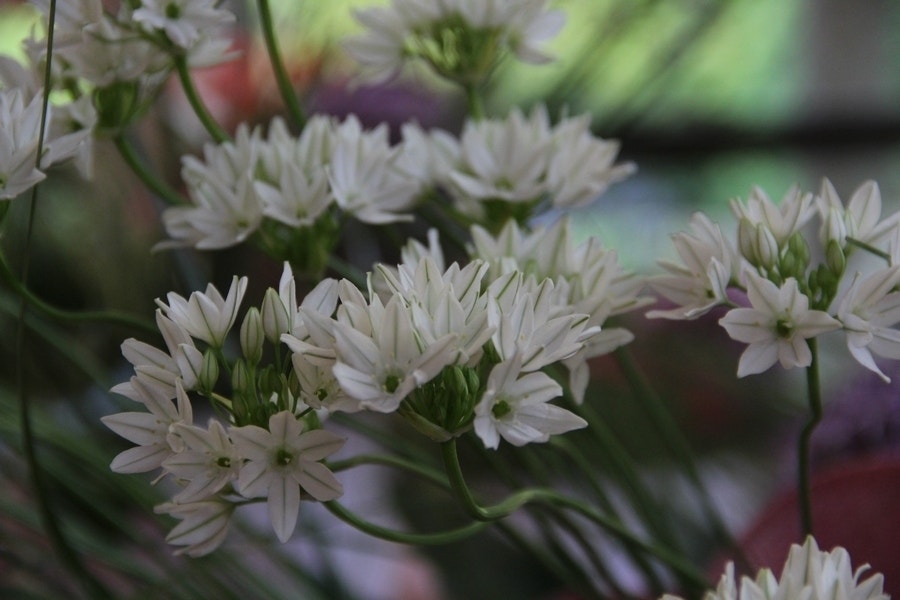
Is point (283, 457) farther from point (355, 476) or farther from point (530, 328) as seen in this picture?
point (355, 476)

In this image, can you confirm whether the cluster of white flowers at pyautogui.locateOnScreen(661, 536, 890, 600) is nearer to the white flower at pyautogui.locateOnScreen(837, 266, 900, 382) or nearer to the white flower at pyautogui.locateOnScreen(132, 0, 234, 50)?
the white flower at pyautogui.locateOnScreen(837, 266, 900, 382)

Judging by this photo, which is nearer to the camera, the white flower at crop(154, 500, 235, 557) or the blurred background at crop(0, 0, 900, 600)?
the white flower at crop(154, 500, 235, 557)

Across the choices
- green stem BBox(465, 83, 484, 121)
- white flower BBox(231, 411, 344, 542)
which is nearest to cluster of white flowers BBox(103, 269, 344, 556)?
white flower BBox(231, 411, 344, 542)

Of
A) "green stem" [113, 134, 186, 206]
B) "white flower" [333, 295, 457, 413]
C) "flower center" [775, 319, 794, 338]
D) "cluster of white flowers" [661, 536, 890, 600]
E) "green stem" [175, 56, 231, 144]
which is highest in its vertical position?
"green stem" [175, 56, 231, 144]

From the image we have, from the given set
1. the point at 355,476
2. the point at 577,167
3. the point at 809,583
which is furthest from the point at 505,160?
the point at 355,476

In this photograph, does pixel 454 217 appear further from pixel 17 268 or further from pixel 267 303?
pixel 17 268

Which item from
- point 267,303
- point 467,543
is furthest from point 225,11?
point 467,543
